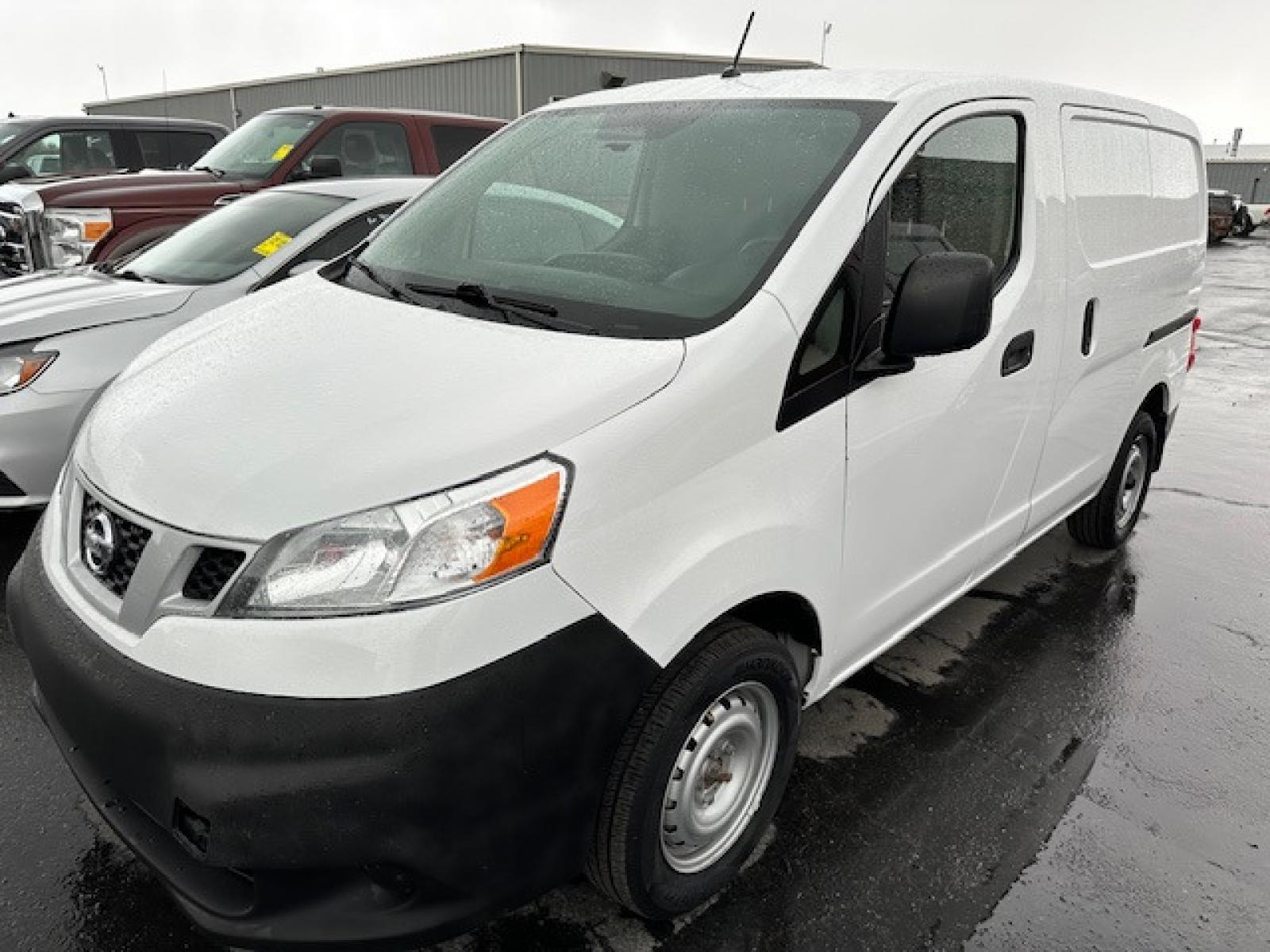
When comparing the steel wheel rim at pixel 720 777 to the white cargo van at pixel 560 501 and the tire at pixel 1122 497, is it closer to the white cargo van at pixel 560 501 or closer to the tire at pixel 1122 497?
the white cargo van at pixel 560 501

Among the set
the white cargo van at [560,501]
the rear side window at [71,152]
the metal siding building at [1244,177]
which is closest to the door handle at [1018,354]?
the white cargo van at [560,501]

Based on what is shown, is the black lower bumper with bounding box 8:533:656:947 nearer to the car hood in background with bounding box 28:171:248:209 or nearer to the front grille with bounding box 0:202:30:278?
the car hood in background with bounding box 28:171:248:209

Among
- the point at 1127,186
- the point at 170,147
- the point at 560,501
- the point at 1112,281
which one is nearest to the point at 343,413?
the point at 560,501

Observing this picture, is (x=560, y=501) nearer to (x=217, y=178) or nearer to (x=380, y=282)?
(x=380, y=282)

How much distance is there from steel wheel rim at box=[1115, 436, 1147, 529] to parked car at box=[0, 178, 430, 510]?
3833 mm

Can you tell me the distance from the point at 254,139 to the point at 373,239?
5705 millimetres

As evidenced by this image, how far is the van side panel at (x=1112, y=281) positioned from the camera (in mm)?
3201

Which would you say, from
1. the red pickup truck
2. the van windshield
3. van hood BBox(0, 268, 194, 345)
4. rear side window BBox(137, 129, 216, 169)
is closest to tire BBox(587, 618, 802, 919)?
the van windshield

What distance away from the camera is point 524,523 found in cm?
170

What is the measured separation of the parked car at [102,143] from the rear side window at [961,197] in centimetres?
950

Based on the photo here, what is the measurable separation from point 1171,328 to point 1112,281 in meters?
0.99

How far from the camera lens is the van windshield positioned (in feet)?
7.32

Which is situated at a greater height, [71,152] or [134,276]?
[71,152]

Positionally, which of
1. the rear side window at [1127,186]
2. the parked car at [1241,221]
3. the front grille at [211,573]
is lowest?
the parked car at [1241,221]
